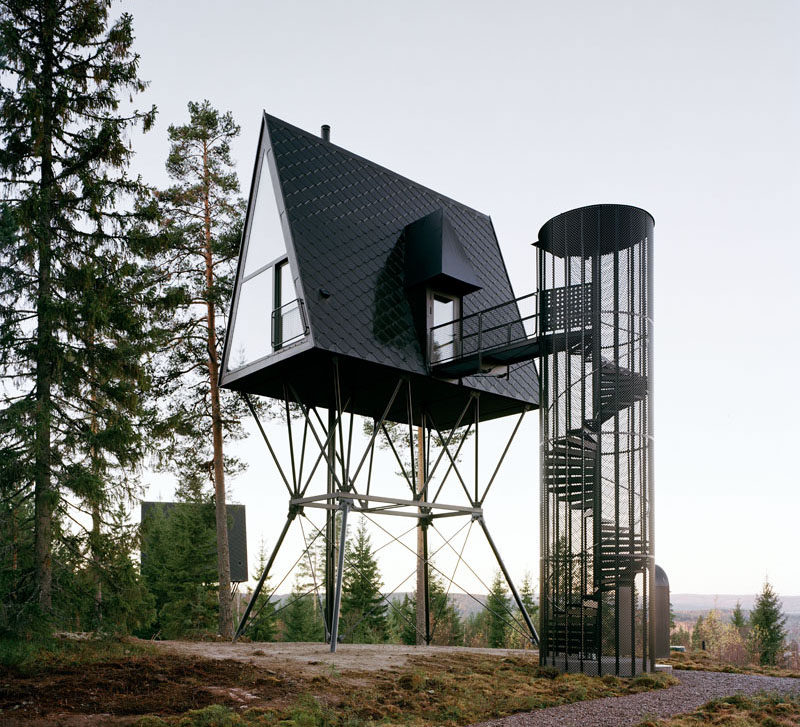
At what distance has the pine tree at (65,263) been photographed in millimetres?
12180

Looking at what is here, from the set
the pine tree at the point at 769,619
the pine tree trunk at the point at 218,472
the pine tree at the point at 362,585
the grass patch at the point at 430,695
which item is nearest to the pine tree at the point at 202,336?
the pine tree trunk at the point at 218,472

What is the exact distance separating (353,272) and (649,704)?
361 inches

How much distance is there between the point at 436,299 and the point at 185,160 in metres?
9.01

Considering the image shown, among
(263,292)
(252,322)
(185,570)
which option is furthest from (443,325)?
(185,570)

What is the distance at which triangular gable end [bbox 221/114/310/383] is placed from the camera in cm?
1489

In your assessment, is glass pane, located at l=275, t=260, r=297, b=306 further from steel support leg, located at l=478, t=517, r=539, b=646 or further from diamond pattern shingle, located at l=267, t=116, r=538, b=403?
steel support leg, located at l=478, t=517, r=539, b=646

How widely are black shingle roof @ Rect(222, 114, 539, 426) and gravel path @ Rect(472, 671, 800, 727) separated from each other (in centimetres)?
698

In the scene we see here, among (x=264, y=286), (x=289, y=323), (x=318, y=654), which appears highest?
(x=264, y=286)

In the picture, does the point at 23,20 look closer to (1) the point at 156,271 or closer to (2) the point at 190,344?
(1) the point at 156,271

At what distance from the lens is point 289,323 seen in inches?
583

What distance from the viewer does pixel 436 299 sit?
16828 mm

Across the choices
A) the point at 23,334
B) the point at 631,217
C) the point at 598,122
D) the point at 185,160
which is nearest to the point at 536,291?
the point at 631,217

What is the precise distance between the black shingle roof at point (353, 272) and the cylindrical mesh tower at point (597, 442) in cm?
322

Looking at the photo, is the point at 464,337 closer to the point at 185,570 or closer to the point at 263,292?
the point at 263,292
